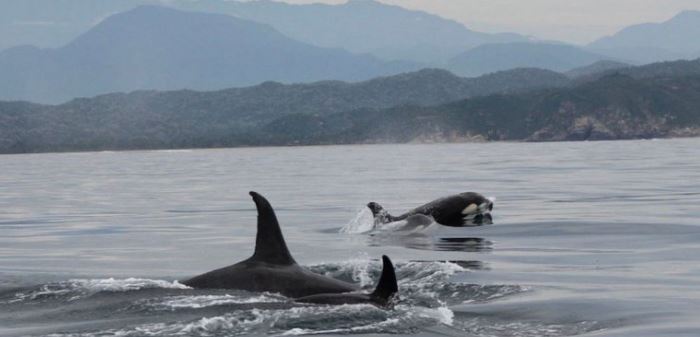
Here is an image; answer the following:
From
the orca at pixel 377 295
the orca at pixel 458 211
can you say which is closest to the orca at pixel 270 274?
the orca at pixel 377 295

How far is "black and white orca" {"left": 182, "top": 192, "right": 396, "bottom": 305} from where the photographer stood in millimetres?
14719

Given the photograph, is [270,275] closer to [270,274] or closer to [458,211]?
[270,274]

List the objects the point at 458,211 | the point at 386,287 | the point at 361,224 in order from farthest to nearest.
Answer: the point at 458,211
the point at 361,224
the point at 386,287

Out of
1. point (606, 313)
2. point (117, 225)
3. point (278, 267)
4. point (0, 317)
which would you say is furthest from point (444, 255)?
point (117, 225)

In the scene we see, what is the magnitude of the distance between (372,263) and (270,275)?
4163 mm

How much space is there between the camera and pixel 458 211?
1183 inches

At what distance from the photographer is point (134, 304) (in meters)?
15.0

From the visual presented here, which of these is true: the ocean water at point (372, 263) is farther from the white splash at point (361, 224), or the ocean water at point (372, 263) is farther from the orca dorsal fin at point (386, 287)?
the orca dorsal fin at point (386, 287)

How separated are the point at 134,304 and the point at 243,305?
5.65 feet

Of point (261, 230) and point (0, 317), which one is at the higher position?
point (261, 230)

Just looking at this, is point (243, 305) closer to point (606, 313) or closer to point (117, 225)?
point (606, 313)

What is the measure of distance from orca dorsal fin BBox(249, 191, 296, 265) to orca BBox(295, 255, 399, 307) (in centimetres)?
155

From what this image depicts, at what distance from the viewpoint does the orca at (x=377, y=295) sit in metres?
12.9

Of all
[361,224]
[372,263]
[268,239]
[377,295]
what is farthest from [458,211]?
[377,295]
